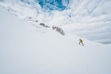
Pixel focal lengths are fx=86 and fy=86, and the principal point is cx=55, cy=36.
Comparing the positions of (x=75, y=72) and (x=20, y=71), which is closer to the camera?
(x=20, y=71)

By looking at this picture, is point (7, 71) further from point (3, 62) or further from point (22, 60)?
point (22, 60)

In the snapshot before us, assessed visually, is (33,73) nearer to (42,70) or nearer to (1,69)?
(42,70)

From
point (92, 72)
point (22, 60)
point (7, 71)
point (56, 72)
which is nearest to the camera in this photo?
point (7, 71)

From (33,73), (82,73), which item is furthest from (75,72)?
(33,73)

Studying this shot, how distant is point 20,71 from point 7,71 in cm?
60

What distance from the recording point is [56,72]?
4.98 m

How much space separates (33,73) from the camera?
452 centimetres

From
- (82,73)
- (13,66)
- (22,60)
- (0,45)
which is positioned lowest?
(82,73)

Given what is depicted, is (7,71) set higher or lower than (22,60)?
lower

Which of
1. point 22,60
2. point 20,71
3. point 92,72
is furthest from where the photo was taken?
point 92,72

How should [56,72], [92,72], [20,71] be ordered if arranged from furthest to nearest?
[92,72], [56,72], [20,71]

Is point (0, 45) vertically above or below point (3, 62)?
above

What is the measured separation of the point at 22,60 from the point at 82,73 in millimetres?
3849

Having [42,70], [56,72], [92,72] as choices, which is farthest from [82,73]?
[42,70]
